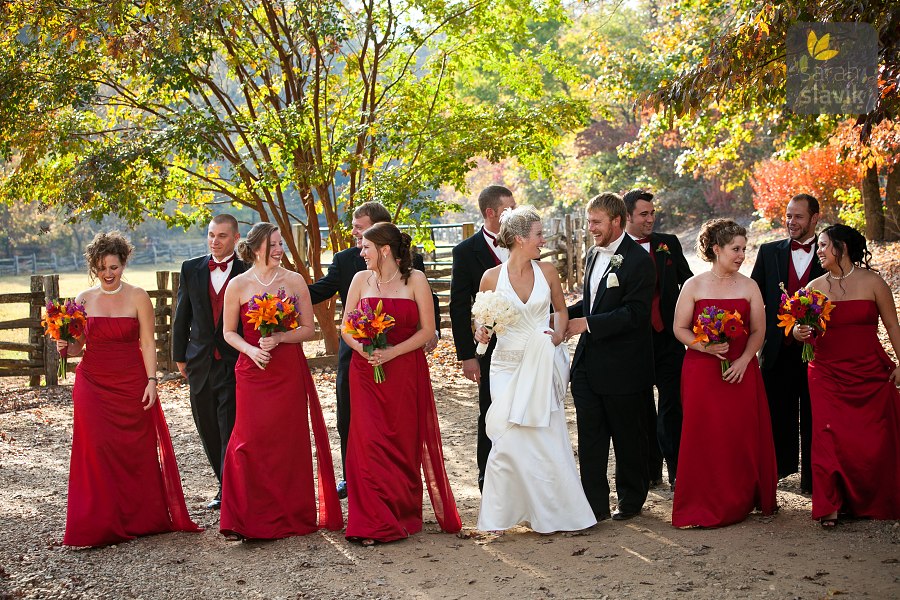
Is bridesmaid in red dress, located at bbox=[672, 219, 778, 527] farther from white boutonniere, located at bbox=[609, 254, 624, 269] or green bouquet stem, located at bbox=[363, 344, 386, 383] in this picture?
green bouquet stem, located at bbox=[363, 344, 386, 383]

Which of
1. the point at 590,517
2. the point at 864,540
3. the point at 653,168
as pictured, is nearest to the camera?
the point at 864,540

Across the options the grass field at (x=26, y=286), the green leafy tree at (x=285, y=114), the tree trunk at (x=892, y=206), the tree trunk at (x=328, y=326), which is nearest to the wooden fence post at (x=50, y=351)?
the grass field at (x=26, y=286)

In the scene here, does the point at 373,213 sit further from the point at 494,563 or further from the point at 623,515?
the point at 623,515

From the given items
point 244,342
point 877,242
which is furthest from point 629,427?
point 877,242

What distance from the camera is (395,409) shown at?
249 inches

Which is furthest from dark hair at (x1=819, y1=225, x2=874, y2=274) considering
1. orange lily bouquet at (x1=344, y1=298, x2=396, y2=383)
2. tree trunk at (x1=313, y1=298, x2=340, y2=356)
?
tree trunk at (x1=313, y1=298, x2=340, y2=356)

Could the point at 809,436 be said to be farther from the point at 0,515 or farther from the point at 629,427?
the point at 0,515

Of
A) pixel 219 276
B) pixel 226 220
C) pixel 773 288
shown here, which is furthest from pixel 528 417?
pixel 226 220

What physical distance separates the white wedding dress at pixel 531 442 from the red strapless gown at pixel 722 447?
27.9 inches

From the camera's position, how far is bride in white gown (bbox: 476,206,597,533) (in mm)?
6066

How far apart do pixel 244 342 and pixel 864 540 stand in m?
4.06

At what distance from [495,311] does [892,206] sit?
19.8 meters

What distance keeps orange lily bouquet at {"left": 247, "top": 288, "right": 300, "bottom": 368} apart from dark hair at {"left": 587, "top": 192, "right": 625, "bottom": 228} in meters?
2.12

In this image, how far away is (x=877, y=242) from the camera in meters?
23.1
